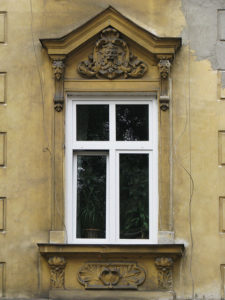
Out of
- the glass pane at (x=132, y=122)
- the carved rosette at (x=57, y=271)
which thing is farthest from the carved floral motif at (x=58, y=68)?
the carved rosette at (x=57, y=271)

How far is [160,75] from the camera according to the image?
12641mm

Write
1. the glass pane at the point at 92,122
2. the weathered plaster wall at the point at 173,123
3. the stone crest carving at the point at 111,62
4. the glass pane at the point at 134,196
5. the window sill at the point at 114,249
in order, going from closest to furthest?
the window sill at the point at 114,249 → the weathered plaster wall at the point at 173,123 → the glass pane at the point at 134,196 → the stone crest carving at the point at 111,62 → the glass pane at the point at 92,122

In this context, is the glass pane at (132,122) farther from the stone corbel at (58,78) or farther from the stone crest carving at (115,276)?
the stone crest carving at (115,276)

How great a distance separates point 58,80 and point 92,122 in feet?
2.29

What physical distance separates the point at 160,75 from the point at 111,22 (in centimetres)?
92

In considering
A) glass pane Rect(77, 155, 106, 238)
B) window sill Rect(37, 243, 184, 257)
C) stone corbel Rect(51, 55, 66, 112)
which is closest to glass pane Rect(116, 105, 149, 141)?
glass pane Rect(77, 155, 106, 238)

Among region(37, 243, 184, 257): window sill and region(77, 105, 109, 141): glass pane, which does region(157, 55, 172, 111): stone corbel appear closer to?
region(77, 105, 109, 141): glass pane

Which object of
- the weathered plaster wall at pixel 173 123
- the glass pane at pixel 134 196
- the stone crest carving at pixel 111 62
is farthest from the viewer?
the stone crest carving at pixel 111 62

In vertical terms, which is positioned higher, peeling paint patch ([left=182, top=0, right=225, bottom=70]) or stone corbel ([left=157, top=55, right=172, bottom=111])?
peeling paint patch ([left=182, top=0, right=225, bottom=70])

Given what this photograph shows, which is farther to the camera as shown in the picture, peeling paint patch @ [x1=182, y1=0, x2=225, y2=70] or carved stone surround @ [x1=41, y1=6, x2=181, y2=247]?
peeling paint patch @ [x1=182, y1=0, x2=225, y2=70]

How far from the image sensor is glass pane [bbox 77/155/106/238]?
12.6 metres

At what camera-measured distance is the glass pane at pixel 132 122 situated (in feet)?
41.9

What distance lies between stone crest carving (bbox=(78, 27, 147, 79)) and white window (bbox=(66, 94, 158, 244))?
30cm

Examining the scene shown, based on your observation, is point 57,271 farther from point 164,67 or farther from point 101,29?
point 101,29
